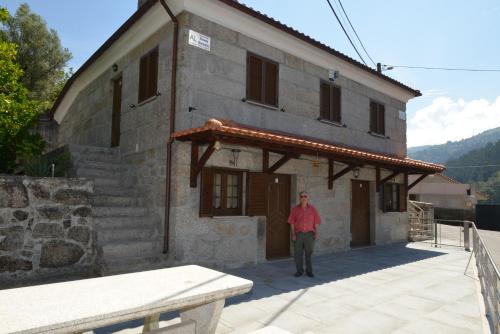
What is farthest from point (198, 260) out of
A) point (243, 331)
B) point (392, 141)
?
point (392, 141)

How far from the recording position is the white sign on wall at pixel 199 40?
7.39 meters

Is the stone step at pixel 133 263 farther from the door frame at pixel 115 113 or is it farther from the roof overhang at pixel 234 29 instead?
the roof overhang at pixel 234 29

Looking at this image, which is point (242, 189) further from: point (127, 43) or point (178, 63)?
point (127, 43)

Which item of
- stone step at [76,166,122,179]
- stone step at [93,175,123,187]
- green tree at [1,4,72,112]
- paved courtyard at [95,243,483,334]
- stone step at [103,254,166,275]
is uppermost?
green tree at [1,4,72,112]

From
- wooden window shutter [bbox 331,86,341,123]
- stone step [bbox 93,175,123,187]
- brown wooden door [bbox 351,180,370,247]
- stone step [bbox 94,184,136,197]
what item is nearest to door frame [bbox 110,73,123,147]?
stone step [bbox 93,175,123,187]

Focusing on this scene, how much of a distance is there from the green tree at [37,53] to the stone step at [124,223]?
53.2 ft

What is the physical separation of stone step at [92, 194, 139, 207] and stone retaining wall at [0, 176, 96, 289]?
91 centimetres

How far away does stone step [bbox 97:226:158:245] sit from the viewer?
21.4 feet

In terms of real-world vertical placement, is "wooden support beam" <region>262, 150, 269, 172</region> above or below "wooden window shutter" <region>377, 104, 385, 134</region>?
below

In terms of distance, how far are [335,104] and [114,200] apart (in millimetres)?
7075

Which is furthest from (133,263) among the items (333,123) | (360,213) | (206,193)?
(360,213)

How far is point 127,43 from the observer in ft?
30.9

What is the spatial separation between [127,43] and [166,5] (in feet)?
8.27

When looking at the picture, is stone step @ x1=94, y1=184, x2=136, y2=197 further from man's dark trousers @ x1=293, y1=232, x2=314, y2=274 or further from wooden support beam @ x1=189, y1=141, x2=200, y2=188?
man's dark trousers @ x1=293, y1=232, x2=314, y2=274
